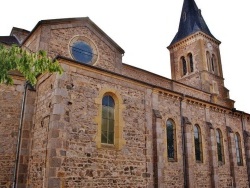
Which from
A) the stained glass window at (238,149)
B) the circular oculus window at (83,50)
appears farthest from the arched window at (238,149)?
the circular oculus window at (83,50)

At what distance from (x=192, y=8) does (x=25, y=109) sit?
26.2 meters

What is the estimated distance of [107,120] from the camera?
12.7m

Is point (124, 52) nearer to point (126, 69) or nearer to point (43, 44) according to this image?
point (126, 69)

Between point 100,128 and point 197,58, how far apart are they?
19263 mm

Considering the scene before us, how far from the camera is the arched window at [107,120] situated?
12.3m

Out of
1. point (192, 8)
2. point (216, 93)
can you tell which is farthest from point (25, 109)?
point (192, 8)

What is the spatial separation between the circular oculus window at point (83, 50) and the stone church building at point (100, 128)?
0.06m

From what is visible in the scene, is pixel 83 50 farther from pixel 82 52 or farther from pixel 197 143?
pixel 197 143

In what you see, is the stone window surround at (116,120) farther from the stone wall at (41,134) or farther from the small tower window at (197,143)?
the small tower window at (197,143)

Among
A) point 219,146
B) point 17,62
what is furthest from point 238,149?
point 17,62

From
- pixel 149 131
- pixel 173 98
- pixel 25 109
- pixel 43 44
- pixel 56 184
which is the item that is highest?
pixel 43 44

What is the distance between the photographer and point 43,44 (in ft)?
49.9

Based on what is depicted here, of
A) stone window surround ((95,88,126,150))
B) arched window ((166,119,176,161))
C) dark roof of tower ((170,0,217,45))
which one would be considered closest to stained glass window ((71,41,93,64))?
stone window surround ((95,88,126,150))

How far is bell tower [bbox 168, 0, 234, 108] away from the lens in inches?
1084
